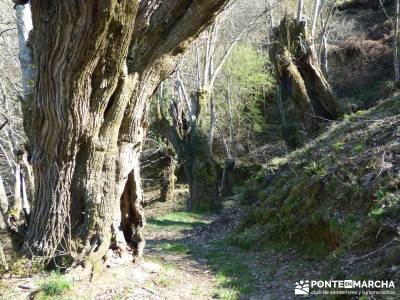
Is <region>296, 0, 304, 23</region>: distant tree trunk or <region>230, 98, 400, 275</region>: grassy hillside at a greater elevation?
<region>296, 0, 304, 23</region>: distant tree trunk

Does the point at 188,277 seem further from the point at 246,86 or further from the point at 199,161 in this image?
the point at 246,86

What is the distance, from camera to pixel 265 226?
988 cm

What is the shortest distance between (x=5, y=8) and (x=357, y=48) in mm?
24946

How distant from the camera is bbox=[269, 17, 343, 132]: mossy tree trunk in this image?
14891mm

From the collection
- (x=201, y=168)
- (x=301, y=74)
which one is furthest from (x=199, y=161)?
(x=301, y=74)

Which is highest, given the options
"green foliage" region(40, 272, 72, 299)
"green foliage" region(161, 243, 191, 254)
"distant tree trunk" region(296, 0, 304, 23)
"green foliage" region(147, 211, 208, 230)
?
"distant tree trunk" region(296, 0, 304, 23)

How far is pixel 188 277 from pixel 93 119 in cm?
318

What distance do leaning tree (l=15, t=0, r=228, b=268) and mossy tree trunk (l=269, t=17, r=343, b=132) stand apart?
887 centimetres

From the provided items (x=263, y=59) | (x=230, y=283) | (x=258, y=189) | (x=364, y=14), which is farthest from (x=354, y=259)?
(x=364, y=14)

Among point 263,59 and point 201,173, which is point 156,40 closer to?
point 201,173

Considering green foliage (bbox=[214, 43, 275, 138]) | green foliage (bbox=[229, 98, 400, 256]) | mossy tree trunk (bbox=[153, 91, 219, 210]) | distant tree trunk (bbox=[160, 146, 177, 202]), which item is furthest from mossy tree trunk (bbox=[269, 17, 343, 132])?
→ green foliage (bbox=[214, 43, 275, 138])

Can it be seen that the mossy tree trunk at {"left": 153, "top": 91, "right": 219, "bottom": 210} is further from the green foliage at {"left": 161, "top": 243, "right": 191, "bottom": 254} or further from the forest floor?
the green foliage at {"left": 161, "top": 243, "right": 191, "bottom": 254}

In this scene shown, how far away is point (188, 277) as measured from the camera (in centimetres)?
761

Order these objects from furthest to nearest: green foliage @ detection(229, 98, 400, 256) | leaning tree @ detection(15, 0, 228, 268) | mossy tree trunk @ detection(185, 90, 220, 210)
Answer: mossy tree trunk @ detection(185, 90, 220, 210), green foliage @ detection(229, 98, 400, 256), leaning tree @ detection(15, 0, 228, 268)
